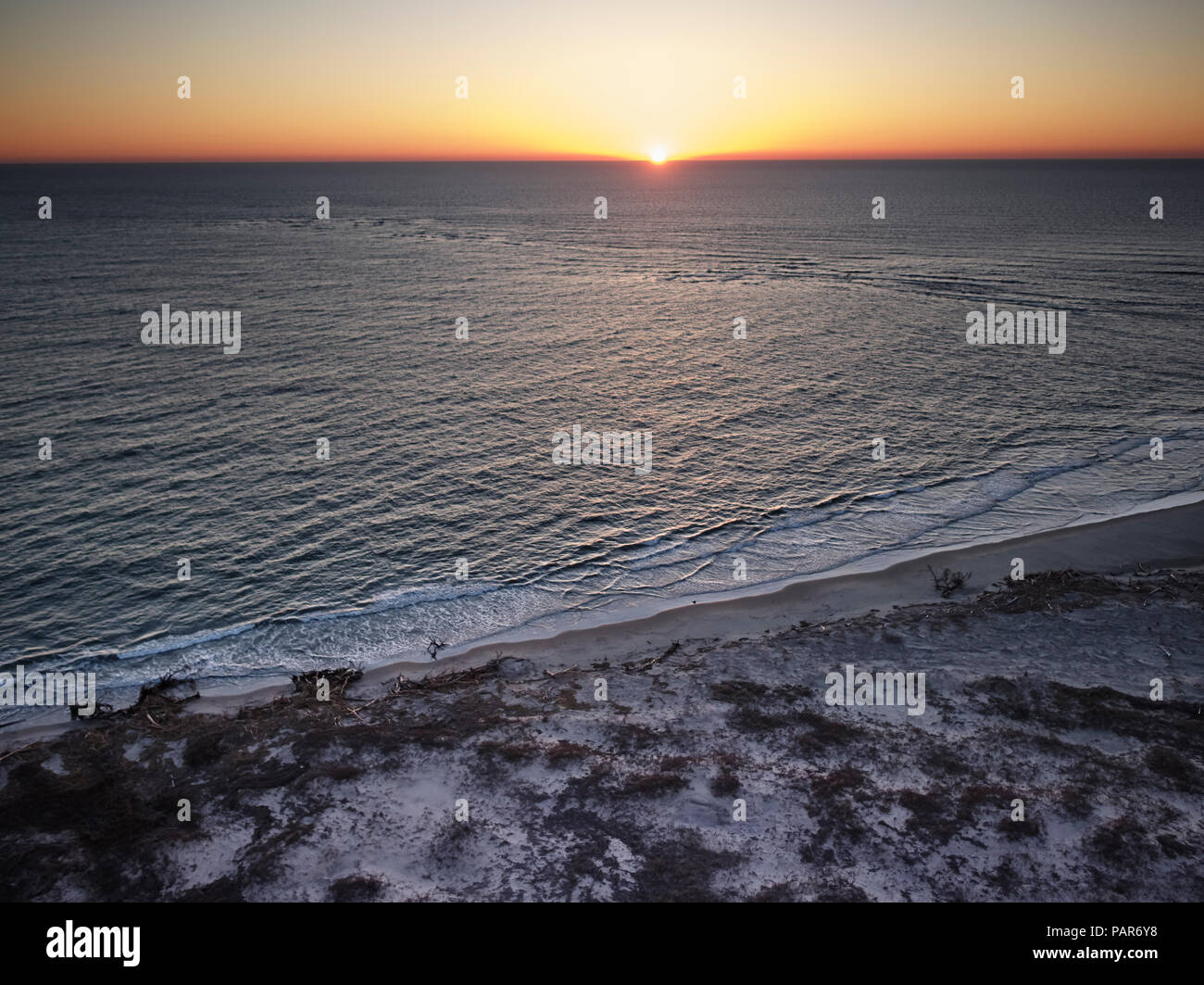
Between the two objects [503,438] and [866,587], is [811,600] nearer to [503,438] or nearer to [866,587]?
[866,587]

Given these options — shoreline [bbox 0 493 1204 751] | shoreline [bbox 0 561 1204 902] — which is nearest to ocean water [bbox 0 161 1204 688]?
shoreline [bbox 0 493 1204 751]

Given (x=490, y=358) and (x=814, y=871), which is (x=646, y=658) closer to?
(x=814, y=871)

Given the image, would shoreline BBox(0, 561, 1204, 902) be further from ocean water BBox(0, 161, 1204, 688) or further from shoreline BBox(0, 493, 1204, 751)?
ocean water BBox(0, 161, 1204, 688)

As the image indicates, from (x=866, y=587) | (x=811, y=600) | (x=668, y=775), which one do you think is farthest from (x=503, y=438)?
(x=668, y=775)

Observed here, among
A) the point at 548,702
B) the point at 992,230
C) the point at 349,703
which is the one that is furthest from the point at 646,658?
the point at 992,230

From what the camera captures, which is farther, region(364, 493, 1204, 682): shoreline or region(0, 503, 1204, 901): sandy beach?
region(364, 493, 1204, 682): shoreline

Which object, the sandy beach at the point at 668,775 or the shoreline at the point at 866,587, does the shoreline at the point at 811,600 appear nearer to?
the shoreline at the point at 866,587
